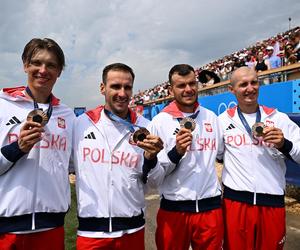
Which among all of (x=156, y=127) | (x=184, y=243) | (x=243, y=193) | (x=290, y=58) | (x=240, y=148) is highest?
(x=290, y=58)

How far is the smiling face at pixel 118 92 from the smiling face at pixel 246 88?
48.9 inches

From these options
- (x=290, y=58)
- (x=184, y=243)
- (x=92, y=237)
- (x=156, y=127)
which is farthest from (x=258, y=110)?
(x=290, y=58)

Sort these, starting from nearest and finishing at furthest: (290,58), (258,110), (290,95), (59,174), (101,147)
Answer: (59,174) < (101,147) < (258,110) < (290,95) < (290,58)

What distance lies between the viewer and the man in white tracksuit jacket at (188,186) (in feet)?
10.7

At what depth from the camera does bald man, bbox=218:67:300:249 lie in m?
3.39

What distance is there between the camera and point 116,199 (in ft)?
9.55

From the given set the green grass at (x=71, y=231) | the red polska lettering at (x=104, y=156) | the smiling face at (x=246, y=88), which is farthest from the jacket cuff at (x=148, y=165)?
the green grass at (x=71, y=231)

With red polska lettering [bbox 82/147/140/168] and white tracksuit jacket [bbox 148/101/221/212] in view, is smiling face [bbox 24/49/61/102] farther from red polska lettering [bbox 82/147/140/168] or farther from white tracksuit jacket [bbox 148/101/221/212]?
white tracksuit jacket [bbox 148/101/221/212]

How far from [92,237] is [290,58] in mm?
7785

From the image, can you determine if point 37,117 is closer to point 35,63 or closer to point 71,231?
point 35,63

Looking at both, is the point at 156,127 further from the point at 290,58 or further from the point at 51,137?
the point at 290,58

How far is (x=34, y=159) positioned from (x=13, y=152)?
19 cm

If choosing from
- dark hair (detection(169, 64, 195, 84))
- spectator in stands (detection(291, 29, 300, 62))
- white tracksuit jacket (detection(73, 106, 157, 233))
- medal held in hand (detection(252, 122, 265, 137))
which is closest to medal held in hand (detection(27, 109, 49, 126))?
white tracksuit jacket (detection(73, 106, 157, 233))

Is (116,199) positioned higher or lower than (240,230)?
higher
